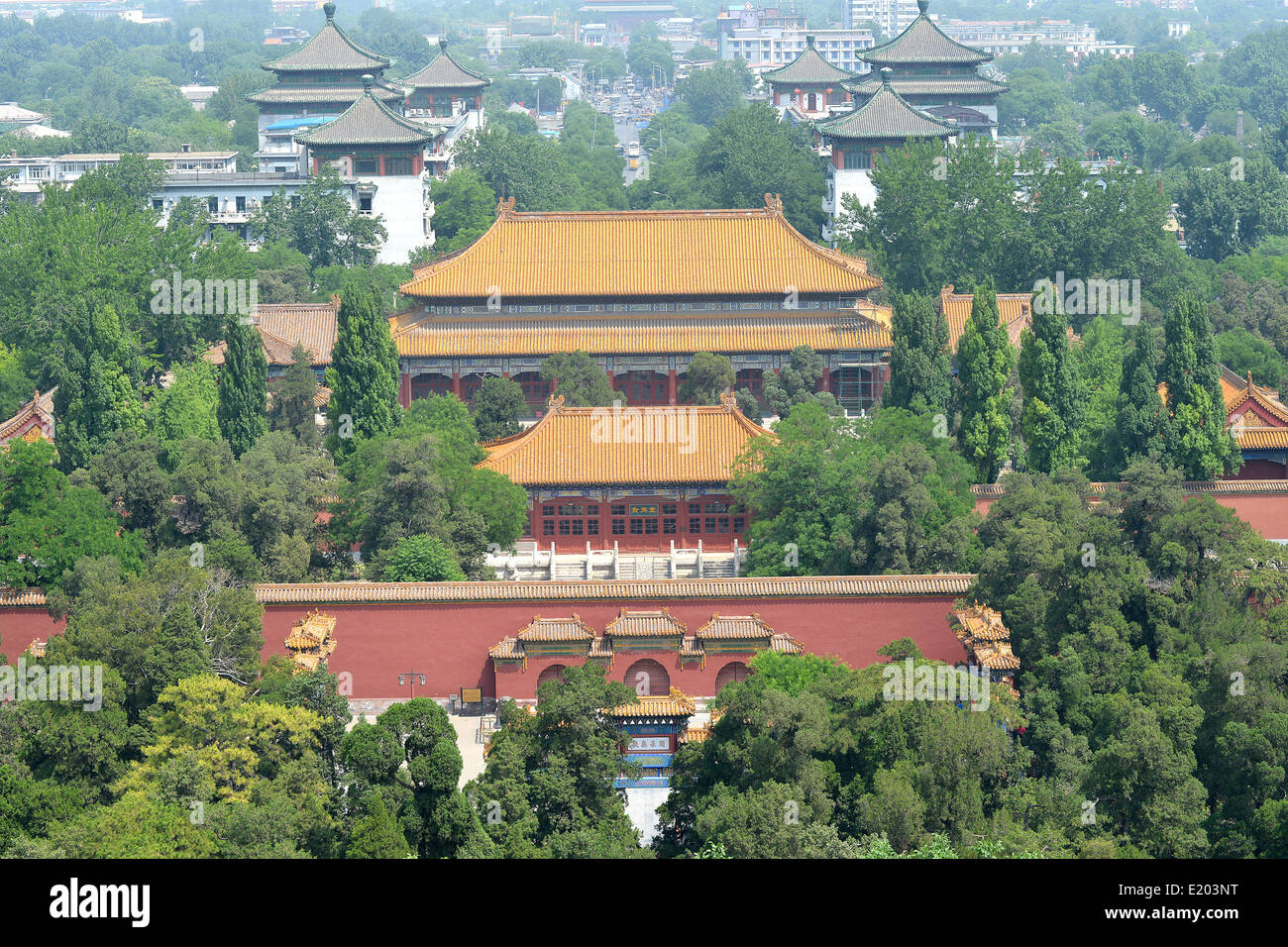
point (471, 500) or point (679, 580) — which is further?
point (471, 500)

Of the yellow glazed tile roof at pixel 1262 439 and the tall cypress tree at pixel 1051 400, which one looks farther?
the tall cypress tree at pixel 1051 400

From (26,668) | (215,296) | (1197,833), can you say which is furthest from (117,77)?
(1197,833)

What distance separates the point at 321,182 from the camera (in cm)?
6706

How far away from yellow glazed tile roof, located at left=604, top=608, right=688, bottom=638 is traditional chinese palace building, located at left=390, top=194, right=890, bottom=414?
1653cm

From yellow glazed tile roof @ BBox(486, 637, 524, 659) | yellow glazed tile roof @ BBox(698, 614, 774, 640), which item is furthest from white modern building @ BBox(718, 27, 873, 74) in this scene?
yellow glazed tile roof @ BBox(486, 637, 524, 659)

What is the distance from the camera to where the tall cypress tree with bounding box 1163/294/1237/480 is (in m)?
37.2

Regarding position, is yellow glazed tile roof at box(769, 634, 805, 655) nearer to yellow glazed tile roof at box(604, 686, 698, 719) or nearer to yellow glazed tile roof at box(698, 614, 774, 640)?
yellow glazed tile roof at box(698, 614, 774, 640)

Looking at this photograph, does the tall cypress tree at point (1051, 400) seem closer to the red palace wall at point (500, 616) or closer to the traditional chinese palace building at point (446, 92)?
the red palace wall at point (500, 616)

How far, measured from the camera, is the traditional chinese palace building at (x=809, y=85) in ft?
337

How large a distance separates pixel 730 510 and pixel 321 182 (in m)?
34.5

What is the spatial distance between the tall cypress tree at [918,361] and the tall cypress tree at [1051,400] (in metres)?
2.52

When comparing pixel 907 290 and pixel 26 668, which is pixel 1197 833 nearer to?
pixel 26 668

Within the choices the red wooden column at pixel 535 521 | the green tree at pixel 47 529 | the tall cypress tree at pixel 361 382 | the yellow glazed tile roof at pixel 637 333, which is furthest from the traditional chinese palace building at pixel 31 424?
the red wooden column at pixel 535 521

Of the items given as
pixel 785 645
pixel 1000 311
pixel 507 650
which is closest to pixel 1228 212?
pixel 1000 311
